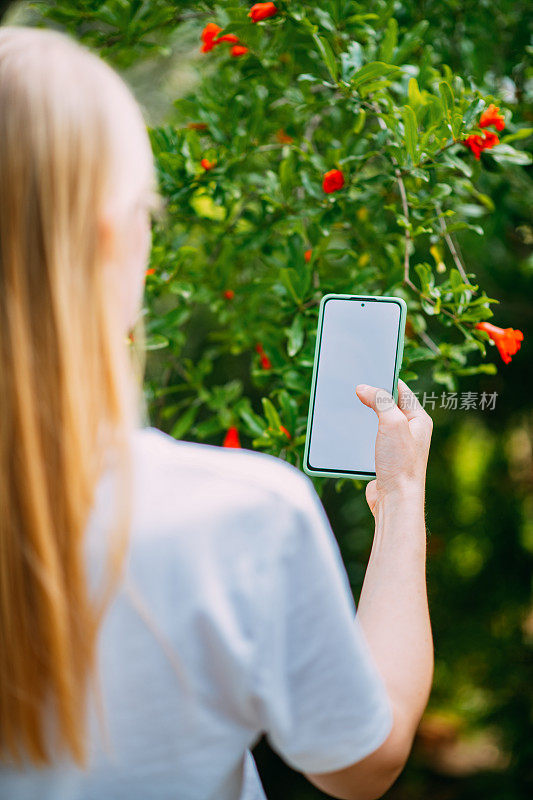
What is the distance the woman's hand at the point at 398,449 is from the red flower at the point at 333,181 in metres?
0.44

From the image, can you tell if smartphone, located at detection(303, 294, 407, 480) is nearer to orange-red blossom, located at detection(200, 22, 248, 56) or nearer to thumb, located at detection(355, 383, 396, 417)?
thumb, located at detection(355, 383, 396, 417)

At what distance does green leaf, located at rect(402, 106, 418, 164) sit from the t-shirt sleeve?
0.72 m

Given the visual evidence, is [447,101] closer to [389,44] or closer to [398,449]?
[389,44]

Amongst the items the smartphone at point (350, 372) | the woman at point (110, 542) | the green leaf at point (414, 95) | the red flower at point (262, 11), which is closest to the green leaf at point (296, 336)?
the smartphone at point (350, 372)

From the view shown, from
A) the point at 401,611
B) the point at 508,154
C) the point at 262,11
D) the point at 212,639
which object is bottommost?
the point at 401,611

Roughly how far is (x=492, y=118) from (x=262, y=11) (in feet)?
1.40

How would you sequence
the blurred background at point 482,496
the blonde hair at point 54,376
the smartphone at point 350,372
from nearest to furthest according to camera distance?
the blonde hair at point 54,376 < the smartphone at point 350,372 < the blurred background at point 482,496

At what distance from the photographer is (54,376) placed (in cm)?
47

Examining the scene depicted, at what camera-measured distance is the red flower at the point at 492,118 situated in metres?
1.03

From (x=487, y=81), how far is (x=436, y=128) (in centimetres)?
51

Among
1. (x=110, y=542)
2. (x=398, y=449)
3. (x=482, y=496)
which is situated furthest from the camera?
(x=482, y=496)

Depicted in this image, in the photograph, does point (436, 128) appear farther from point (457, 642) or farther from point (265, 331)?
point (457, 642)

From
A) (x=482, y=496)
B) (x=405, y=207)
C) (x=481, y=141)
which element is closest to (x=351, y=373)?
(x=405, y=207)

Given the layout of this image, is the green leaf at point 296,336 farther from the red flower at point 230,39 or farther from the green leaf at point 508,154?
the red flower at point 230,39
